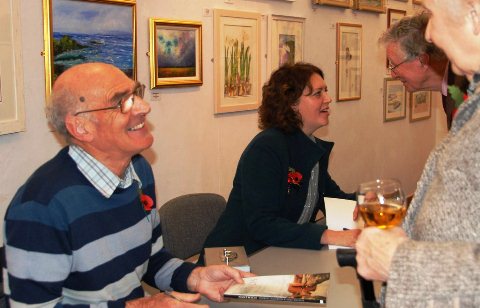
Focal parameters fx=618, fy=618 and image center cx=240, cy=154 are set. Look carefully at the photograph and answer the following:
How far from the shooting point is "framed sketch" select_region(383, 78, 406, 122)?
21.2 ft

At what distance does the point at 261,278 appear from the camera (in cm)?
207

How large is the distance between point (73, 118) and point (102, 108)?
0.32 feet

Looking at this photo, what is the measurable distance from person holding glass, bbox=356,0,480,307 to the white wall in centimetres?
195

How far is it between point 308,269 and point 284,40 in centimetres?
265

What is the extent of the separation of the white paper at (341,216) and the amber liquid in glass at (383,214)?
3.70 ft

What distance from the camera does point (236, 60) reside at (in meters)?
4.16

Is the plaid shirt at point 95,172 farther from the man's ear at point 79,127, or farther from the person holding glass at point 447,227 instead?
the person holding glass at point 447,227

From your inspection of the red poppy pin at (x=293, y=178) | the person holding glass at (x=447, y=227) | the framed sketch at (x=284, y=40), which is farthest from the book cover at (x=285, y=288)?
the framed sketch at (x=284, y=40)

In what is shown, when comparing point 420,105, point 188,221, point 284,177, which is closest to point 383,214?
point 284,177

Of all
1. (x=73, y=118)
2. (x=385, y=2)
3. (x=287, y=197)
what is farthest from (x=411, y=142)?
(x=73, y=118)

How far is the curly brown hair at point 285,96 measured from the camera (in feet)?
9.85

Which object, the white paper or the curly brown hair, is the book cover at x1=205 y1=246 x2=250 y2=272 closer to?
the white paper

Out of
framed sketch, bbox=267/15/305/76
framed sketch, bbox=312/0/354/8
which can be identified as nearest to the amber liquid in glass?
framed sketch, bbox=267/15/305/76

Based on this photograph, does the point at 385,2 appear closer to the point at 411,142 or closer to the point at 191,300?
the point at 411,142
